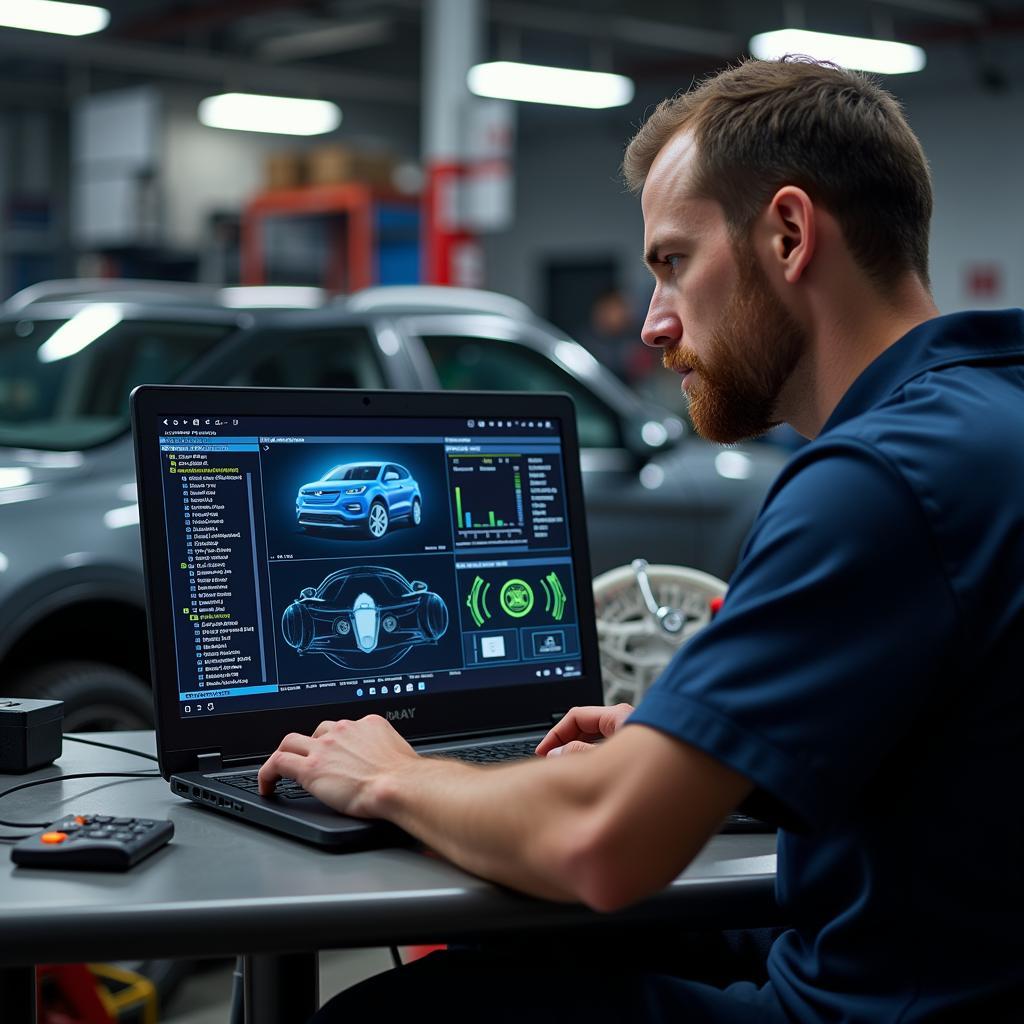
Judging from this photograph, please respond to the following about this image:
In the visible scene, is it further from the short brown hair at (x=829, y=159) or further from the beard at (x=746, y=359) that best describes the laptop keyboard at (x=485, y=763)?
the short brown hair at (x=829, y=159)

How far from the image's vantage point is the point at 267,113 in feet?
44.2

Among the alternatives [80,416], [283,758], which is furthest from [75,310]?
[283,758]

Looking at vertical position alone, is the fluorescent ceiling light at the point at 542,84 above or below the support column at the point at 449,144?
above

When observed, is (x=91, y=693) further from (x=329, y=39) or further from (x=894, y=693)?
(x=329, y=39)

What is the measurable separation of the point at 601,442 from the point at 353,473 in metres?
3.35

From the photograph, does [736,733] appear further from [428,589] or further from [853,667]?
[428,589]

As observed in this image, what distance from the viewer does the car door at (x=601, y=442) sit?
485cm

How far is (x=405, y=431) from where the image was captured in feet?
6.01

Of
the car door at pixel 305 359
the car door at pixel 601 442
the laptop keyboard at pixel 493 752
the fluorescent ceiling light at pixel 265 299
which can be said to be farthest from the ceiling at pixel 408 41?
the laptop keyboard at pixel 493 752

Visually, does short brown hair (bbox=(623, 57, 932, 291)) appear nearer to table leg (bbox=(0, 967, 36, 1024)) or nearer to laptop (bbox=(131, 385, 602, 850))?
laptop (bbox=(131, 385, 602, 850))

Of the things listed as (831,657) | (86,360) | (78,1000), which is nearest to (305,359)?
(86,360)

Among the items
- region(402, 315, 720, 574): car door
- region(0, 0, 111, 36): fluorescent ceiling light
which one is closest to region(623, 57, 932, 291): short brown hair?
region(402, 315, 720, 574): car door

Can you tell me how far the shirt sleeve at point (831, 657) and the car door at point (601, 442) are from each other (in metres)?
3.60

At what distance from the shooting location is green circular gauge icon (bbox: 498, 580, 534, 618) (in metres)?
1.86
